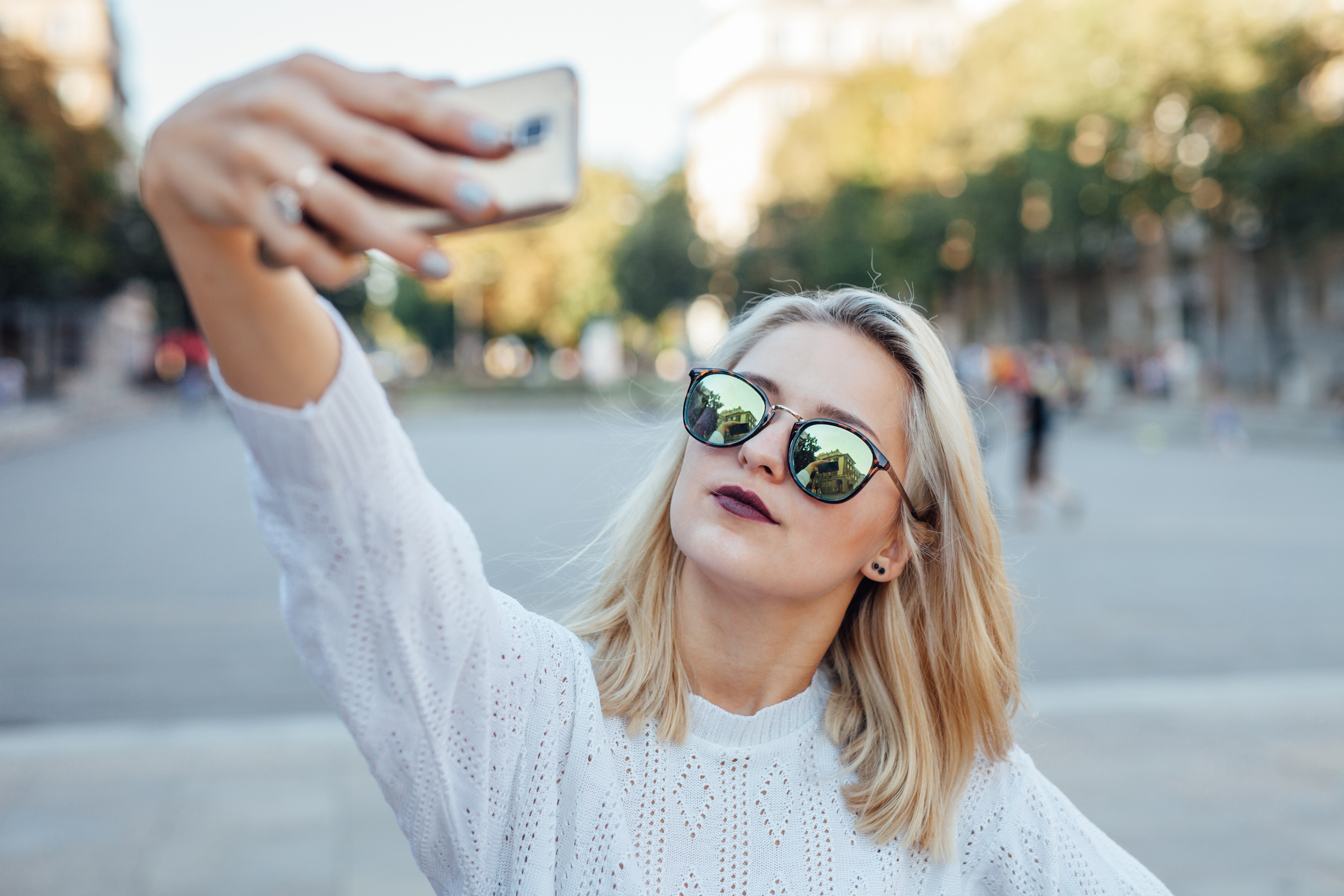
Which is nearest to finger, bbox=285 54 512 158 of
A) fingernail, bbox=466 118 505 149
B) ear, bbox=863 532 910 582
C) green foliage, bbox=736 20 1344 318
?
fingernail, bbox=466 118 505 149

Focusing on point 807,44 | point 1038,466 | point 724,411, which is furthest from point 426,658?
point 807,44

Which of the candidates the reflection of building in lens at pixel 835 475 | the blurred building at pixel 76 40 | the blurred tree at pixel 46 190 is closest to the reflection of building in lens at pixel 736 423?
the reflection of building in lens at pixel 835 475

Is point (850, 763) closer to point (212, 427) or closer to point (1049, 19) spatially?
point (212, 427)

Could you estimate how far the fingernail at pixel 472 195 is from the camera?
850mm

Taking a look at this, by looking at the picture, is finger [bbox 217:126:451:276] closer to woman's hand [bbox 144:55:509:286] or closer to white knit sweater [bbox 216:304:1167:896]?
woman's hand [bbox 144:55:509:286]

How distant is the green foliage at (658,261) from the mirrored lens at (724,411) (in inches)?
1956

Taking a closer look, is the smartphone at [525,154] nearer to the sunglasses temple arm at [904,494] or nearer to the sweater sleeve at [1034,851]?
the sunglasses temple arm at [904,494]

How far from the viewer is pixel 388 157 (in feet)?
2.87

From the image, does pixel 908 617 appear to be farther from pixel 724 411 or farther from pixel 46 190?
pixel 46 190

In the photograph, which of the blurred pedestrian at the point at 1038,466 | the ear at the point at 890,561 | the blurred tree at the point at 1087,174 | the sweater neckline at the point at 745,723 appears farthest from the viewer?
the blurred tree at the point at 1087,174

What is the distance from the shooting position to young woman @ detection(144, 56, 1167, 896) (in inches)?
35.5

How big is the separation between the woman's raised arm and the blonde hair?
1.09m

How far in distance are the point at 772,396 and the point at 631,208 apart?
2096 inches

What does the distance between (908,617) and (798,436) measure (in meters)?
0.52
